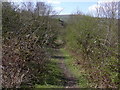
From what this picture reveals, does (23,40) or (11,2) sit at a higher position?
(11,2)

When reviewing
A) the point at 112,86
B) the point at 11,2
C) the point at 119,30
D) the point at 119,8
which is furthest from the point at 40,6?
the point at 112,86

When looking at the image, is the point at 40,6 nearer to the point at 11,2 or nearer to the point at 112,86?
the point at 11,2

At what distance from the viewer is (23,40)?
31.8ft

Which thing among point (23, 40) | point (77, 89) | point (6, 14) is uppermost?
point (6, 14)

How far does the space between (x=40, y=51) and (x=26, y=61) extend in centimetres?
165

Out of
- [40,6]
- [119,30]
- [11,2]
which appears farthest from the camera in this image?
[40,6]

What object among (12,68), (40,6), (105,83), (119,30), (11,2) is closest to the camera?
(12,68)

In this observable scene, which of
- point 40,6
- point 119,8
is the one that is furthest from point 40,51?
point 40,6

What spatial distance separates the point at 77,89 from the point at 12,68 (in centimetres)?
290

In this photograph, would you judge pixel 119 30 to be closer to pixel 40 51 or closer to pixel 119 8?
pixel 119 8

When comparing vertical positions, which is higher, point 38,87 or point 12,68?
point 12,68

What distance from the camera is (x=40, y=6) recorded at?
1656 cm

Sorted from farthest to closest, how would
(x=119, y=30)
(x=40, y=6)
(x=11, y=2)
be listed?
(x=40, y=6) < (x=11, y=2) < (x=119, y=30)

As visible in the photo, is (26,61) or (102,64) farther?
(26,61)
